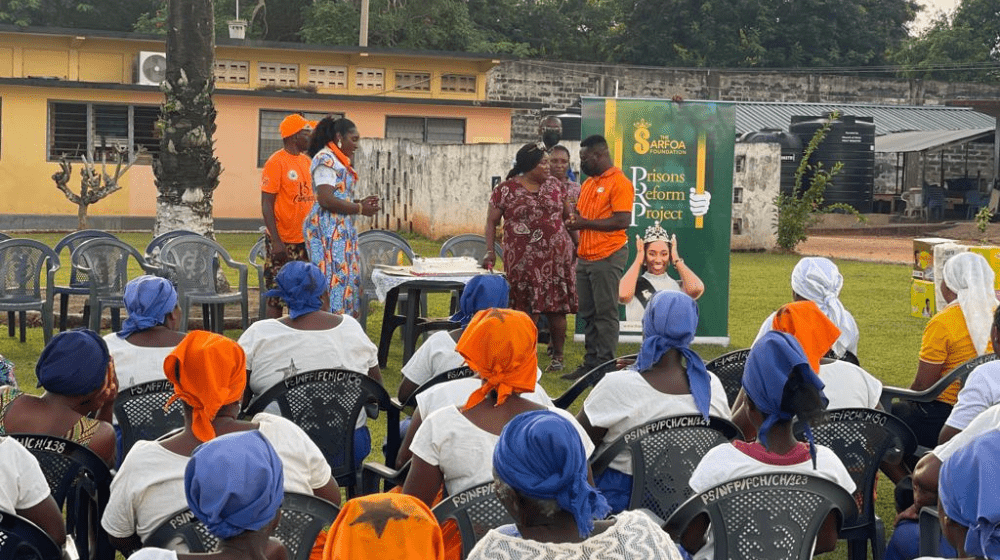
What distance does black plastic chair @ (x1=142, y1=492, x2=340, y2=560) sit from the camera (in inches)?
125

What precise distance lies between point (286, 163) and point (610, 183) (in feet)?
7.52

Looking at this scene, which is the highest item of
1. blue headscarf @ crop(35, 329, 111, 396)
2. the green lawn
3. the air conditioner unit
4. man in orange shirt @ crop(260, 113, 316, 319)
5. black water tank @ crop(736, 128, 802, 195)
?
the air conditioner unit

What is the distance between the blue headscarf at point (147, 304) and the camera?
5.25m

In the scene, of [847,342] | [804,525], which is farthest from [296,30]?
[804,525]

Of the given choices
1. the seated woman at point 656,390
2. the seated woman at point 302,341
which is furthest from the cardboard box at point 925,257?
the seated woman at point 656,390

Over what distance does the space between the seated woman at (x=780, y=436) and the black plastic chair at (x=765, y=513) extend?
9cm

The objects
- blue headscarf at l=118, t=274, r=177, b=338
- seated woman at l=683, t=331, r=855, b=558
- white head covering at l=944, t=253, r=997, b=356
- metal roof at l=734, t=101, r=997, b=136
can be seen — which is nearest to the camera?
seated woman at l=683, t=331, r=855, b=558

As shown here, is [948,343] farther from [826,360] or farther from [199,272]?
[199,272]

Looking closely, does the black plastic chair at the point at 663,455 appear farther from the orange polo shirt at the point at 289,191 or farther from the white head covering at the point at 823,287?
the orange polo shirt at the point at 289,191

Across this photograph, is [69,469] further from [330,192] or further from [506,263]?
[506,263]

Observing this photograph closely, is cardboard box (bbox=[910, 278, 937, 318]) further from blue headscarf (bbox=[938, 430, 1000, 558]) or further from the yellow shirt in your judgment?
blue headscarf (bbox=[938, 430, 1000, 558])

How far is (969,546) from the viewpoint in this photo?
2.61m

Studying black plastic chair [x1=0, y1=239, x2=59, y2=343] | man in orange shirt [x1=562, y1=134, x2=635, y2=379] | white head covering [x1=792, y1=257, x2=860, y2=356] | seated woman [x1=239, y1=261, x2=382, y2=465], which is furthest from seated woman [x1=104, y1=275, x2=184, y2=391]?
black plastic chair [x1=0, y1=239, x2=59, y2=343]

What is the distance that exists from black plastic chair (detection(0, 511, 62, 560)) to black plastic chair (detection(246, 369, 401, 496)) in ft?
4.95
